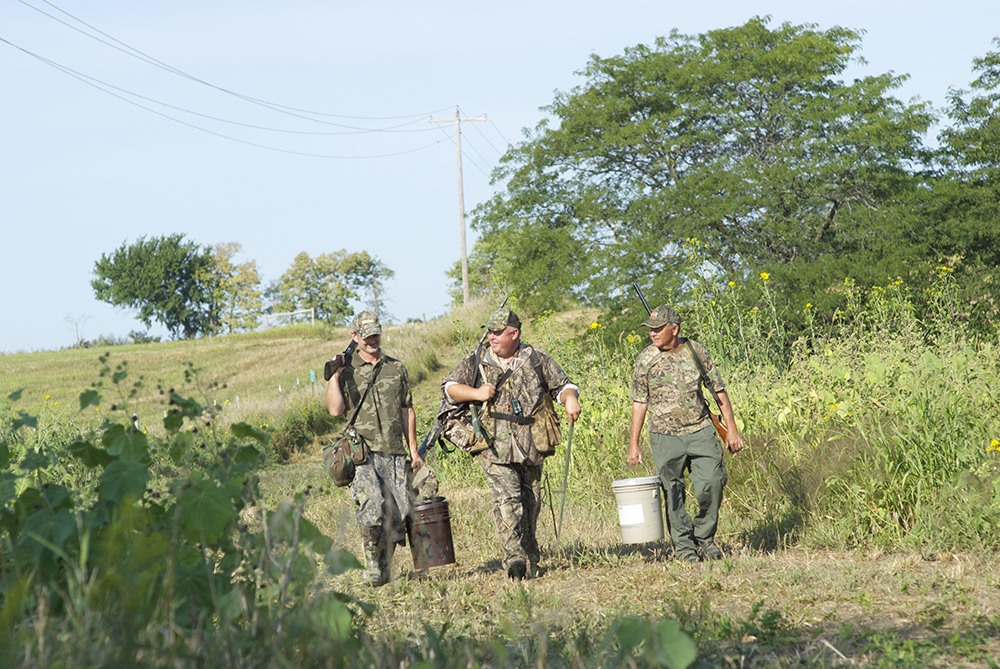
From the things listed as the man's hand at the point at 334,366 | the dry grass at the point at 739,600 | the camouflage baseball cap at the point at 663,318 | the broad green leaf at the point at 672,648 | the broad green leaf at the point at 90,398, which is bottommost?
the dry grass at the point at 739,600

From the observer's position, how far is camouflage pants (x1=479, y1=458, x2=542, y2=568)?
882 cm

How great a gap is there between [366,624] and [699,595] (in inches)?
83.6

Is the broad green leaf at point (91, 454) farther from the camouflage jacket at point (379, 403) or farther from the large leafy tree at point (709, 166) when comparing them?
the large leafy tree at point (709, 166)

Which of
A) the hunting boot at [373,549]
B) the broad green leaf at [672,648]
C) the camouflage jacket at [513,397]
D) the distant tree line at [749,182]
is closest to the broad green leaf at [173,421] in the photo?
the broad green leaf at [672,648]

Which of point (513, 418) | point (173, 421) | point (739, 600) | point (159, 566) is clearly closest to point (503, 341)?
point (513, 418)

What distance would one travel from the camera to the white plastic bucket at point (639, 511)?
8.73 m

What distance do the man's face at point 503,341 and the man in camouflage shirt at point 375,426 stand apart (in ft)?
2.36

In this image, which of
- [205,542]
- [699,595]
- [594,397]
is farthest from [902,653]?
[594,397]

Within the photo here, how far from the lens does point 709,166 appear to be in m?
28.7

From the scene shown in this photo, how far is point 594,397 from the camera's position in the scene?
46.7 ft

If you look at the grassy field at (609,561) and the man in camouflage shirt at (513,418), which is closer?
the grassy field at (609,561)

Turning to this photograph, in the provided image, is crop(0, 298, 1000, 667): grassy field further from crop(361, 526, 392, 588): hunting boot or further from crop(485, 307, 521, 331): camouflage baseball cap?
crop(485, 307, 521, 331): camouflage baseball cap

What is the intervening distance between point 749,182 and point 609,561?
797 inches

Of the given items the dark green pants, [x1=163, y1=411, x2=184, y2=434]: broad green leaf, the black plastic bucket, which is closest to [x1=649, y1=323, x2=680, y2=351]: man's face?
the dark green pants
